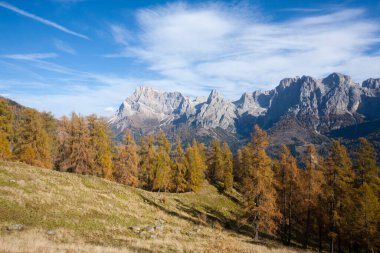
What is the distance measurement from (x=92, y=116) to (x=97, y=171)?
11.2m

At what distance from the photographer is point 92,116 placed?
5588 centimetres

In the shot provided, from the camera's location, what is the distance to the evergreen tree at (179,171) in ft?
222

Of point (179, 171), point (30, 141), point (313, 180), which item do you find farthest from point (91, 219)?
point (179, 171)

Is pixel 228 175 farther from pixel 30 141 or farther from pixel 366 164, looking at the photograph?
pixel 30 141

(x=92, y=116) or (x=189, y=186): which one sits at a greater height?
(x=92, y=116)

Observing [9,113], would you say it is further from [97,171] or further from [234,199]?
[234,199]

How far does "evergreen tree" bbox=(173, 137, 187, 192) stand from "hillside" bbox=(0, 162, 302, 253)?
17432 mm

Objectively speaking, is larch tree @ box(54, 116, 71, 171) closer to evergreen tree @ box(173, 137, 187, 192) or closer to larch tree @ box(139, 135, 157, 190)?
larch tree @ box(139, 135, 157, 190)

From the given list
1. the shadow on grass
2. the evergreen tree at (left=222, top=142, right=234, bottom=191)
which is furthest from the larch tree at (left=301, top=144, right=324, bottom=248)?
the evergreen tree at (left=222, top=142, right=234, bottom=191)

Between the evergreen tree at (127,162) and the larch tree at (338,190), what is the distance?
39231 mm

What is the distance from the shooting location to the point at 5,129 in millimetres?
51188

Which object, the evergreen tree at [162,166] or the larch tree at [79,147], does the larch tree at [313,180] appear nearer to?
the evergreen tree at [162,166]

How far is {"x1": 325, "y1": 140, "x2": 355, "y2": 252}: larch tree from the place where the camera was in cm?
3439

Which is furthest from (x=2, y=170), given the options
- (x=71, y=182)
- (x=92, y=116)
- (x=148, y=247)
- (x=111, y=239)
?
(x=92, y=116)
